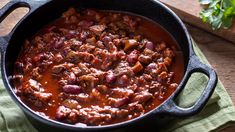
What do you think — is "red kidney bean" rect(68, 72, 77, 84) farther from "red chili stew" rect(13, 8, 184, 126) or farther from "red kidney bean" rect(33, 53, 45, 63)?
"red kidney bean" rect(33, 53, 45, 63)

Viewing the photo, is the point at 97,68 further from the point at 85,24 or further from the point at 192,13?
the point at 192,13

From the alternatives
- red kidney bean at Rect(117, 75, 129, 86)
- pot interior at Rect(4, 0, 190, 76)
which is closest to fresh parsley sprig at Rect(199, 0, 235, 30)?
pot interior at Rect(4, 0, 190, 76)

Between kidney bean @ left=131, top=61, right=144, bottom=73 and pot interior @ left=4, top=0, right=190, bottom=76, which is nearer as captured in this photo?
kidney bean @ left=131, top=61, right=144, bottom=73

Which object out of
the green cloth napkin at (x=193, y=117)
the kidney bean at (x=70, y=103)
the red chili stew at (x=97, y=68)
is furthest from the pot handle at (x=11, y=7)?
the kidney bean at (x=70, y=103)

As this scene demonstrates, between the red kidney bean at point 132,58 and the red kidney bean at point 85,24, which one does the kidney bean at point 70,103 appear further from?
the red kidney bean at point 85,24

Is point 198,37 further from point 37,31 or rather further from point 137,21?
point 37,31
